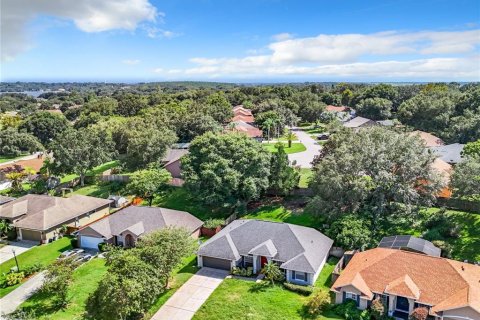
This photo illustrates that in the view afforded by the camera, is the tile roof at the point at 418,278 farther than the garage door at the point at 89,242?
No

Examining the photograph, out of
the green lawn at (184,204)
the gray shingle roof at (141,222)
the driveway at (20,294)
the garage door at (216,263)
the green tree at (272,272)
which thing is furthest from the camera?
the green lawn at (184,204)

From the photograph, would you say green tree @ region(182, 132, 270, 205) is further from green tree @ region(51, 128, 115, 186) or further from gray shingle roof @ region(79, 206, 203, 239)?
green tree @ region(51, 128, 115, 186)

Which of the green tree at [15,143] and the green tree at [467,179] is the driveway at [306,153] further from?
the green tree at [15,143]

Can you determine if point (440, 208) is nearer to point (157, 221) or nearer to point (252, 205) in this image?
point (252, 205)

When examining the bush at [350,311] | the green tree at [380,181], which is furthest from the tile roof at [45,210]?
the bush at [350,311]

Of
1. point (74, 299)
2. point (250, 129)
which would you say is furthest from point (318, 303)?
point (250, 129)

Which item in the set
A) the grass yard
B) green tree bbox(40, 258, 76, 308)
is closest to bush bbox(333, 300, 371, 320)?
the grass yard

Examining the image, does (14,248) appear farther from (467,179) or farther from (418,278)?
(467,179)

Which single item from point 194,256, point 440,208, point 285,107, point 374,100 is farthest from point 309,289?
point 374,100
